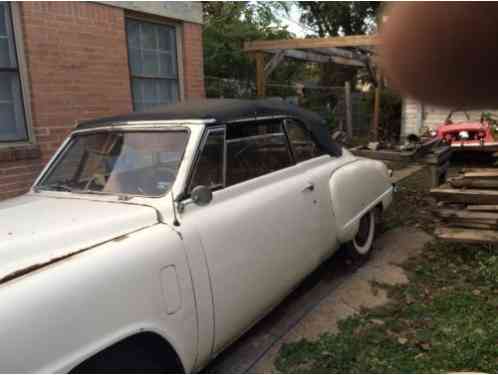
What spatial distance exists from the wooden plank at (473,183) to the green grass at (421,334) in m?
1.00

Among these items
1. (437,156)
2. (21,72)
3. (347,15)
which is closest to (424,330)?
(347,15)

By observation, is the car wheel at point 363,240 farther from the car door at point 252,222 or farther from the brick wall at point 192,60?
the brick wall at point 192,60

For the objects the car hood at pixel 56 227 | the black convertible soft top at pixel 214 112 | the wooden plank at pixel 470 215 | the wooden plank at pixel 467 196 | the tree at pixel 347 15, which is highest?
the tree at pixel 347 15

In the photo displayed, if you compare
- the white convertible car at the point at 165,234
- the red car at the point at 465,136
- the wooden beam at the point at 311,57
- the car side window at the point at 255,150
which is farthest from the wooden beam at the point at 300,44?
the car side window at the point at 255,150

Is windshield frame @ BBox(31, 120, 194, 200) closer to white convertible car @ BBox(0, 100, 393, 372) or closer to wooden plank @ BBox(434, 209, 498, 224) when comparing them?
white convertible car @ BBox(0, 100, 393, 372)

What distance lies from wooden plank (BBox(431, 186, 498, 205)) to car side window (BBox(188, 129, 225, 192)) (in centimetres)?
288

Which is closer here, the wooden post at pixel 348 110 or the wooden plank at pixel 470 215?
the wooden plank at pixel 470 215

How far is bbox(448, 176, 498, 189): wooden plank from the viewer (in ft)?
15.8

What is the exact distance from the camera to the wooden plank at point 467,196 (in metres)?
4.59

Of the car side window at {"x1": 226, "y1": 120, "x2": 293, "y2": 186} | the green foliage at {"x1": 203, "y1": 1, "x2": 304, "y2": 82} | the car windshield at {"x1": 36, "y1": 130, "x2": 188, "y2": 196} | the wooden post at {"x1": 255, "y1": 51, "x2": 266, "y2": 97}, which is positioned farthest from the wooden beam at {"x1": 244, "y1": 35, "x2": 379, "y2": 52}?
the car windshield at {"x1": 36, "y1": 130, "x2": 188, "y2": 196}

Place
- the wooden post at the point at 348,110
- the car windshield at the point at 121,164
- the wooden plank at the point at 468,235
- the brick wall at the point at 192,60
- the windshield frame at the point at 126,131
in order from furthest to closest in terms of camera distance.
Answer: the wooden post at the point at 348,110, the brick wall at the point at 192,60, the wooden plank at the point at 468,235, the car windshield at the point at 121,164, the windshield frame at the point at 126,131

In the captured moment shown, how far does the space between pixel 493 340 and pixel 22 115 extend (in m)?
4.73

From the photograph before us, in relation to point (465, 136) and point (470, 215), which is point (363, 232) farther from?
point (465, 136)

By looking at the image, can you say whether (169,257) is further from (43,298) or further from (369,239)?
(369,239)
